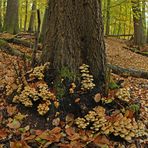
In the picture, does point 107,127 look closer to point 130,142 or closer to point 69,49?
point 130,142

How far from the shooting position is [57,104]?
15.8 ft

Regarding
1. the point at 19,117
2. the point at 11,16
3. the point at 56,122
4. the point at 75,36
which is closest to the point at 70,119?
the point at 56,122

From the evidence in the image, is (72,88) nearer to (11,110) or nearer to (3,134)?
(11,110)

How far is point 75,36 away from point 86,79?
2.61ft

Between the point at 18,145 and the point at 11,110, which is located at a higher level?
the point at 11,110

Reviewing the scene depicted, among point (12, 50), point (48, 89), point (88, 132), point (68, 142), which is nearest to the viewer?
point (68, 142)

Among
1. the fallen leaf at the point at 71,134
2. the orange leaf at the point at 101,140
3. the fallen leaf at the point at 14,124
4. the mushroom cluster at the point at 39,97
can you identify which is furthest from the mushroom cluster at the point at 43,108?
the orange leaf at the point at 101,140

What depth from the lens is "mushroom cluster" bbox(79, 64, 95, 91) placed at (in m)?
4.93

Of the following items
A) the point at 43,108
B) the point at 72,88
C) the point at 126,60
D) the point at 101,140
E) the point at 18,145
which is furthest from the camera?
the point at 126,60

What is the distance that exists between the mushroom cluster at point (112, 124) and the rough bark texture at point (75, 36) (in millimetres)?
746

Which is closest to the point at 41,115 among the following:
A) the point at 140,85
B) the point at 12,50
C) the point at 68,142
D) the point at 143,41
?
the point at 68,142

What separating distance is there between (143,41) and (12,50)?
1006cm

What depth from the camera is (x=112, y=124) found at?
4.52 meters

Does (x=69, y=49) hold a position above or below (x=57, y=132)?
above
